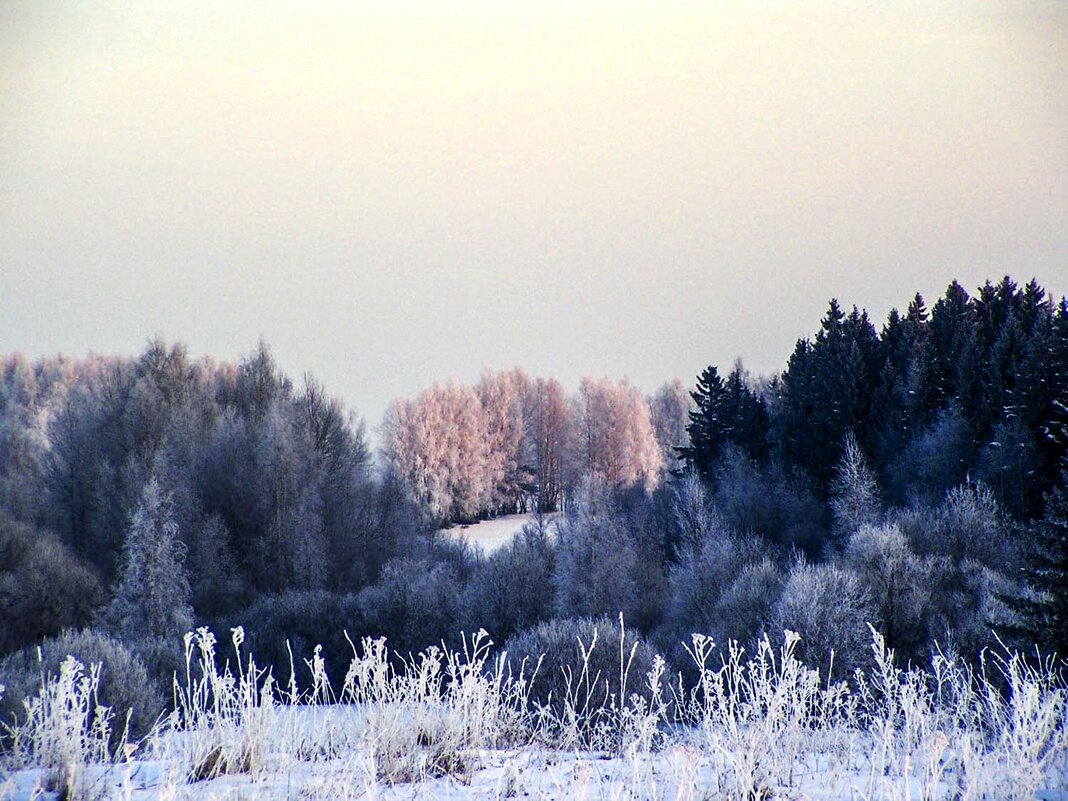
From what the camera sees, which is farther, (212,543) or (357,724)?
(212,543)

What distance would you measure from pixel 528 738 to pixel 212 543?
126ft

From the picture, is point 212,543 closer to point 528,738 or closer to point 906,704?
point 528,738

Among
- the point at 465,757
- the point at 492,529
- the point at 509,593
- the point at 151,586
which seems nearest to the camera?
the point at 465,757

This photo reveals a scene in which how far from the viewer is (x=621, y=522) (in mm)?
A: 45719

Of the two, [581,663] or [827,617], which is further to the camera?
[827,617]

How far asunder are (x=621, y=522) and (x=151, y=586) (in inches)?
844

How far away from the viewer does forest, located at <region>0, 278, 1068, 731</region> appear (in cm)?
3091

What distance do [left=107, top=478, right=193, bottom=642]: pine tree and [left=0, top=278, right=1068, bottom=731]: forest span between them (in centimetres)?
11

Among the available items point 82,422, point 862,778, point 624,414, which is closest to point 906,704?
point 862,778

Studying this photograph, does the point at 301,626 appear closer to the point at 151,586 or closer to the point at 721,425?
the point at 151,586

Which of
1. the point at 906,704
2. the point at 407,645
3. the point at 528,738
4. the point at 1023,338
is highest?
the point at 1023,338

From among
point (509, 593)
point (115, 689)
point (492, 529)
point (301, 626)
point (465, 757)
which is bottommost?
point (301, 626)

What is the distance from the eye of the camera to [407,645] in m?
35.0

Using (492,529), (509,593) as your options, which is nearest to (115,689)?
Result: (509,593)
